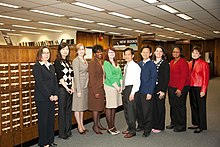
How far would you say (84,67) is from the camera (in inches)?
160

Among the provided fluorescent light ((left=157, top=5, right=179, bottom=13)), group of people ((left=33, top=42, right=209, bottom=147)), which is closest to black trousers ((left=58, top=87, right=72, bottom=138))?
group of people ((left=33, top=42, right=209, bottom=147))

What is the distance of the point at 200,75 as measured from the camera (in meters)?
4.29

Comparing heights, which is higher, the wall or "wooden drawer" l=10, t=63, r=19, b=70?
the wall

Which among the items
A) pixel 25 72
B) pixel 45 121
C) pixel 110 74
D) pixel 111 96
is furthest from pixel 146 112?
pixel 25 72

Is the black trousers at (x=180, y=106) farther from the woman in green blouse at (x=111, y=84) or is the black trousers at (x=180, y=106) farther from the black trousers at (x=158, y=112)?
the woman in green blouse at (x=111, y=84)

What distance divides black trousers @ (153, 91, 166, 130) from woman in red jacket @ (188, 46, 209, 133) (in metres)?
0.61

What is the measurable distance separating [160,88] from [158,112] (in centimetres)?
45

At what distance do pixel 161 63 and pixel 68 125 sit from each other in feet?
6.28

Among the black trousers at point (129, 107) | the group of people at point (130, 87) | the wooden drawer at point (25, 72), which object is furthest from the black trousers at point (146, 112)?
the wooden drawer at point (25, 72)

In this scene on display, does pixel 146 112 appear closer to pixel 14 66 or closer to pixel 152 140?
pixel 152 140

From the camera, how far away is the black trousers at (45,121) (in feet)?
11.0

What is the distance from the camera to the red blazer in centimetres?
423

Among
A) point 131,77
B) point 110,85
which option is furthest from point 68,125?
point 131,77

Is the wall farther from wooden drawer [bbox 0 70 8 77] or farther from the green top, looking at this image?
wooden drawer [bbox 0 70 8 77]
